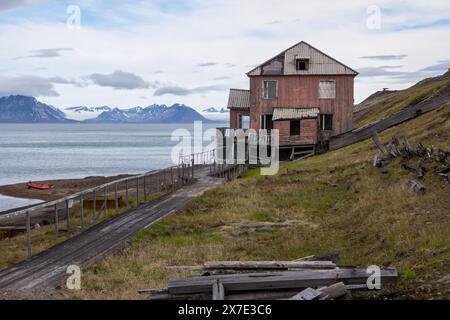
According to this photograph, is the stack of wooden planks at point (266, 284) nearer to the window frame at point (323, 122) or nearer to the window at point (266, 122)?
the window at point (266, 122)

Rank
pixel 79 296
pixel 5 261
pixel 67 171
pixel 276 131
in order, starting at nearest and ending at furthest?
pixel 79 296
pixel 5 261
pixel 276 131
pixel 67 171

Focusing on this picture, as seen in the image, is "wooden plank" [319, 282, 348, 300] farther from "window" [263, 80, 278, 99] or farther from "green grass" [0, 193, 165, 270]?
"window" [263, 80, 278, 99]

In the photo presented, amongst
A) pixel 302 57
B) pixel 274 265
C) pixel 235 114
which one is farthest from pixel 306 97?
pixel 274 265

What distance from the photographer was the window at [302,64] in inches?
2128

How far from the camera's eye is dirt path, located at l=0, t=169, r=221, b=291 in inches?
666

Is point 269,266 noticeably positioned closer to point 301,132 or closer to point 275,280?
point 275,280

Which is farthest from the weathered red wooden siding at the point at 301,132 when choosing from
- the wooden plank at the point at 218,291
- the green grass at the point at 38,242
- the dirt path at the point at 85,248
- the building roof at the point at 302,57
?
the wooden plank at the point at 218,291

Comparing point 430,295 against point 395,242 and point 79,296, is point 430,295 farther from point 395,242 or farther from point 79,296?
point 79,296

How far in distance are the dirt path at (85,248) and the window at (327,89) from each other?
24128 mm

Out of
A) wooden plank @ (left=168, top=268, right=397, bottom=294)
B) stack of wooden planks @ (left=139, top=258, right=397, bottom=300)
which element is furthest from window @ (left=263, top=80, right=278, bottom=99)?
wooden plank @ (left=168, top=268, right=397, bottom=294)
